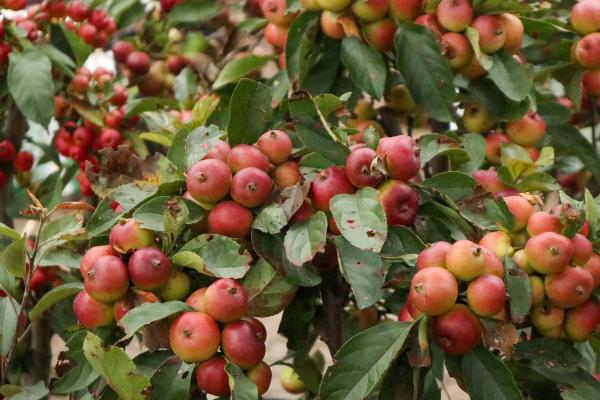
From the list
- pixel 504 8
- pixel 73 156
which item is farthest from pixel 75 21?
pixel 504 8

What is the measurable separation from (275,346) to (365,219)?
137 centimetres

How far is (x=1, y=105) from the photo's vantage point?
1.52 m

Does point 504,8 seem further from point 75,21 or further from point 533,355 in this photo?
point 75,21

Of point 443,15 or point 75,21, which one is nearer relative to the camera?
point 443,15

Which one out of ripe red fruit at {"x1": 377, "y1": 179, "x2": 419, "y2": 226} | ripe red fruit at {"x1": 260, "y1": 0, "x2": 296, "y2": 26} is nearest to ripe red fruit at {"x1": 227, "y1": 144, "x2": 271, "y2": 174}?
ripe red fruit at {"x1": 377, "y1": 179, "x2": 419, "y2": 226}

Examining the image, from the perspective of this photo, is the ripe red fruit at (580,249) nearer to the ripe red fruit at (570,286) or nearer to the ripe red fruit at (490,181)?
the ripe red fruit at (570,286)

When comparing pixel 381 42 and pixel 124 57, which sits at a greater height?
pixel 381 42

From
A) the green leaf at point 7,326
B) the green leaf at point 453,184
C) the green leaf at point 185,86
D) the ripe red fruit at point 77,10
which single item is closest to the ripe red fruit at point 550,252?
the green leaf at point 453,184

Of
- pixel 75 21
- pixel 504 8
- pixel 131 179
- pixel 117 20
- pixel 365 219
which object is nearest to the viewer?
pixel 365 219

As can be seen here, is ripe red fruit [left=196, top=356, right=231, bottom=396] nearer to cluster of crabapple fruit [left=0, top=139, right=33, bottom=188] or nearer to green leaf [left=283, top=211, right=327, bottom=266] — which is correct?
green leaf [left=283, top=211, right=327, bottom=266]

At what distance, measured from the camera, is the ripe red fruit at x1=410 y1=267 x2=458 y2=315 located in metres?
0.82

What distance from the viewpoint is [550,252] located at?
85 centimetres

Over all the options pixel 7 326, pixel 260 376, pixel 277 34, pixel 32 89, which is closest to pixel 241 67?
pixel 277 34

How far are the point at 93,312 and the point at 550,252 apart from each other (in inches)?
16.1
